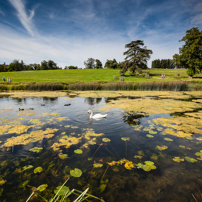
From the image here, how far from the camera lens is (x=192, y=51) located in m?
30.1

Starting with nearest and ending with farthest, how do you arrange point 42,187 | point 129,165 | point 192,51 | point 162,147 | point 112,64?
point 42,187, point 129,165, point 162,147, point 192,51, point 112,64

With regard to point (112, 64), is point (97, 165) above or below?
below

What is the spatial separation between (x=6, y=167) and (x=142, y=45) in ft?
130

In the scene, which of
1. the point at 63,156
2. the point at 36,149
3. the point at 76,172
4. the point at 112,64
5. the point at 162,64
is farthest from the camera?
the point at 162,64

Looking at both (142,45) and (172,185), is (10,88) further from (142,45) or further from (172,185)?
(142,45)

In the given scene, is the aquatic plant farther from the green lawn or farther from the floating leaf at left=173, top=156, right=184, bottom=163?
the green lawn

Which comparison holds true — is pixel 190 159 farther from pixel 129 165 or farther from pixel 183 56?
pixel 183 56

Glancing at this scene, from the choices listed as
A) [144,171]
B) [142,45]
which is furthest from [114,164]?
[142,45]

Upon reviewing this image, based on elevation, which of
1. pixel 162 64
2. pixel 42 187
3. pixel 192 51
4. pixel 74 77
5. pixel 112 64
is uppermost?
pixel 162 64

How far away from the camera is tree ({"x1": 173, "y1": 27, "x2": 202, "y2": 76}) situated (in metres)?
30.4

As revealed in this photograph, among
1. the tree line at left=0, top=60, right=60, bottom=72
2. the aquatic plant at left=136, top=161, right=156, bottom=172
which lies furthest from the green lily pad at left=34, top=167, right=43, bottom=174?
the tree line at left=0, top=60, right=60, bottom=72

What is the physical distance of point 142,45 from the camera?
35781 millimetres

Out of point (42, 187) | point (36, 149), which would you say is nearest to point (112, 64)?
point (36, 149)

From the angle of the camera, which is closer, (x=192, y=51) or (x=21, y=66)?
(x=192, y=51)
